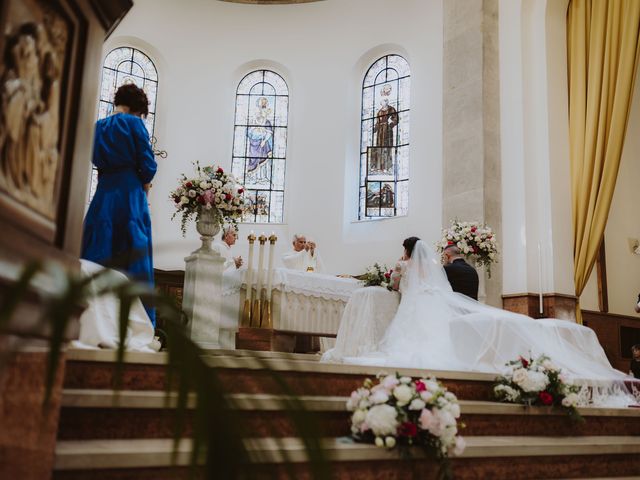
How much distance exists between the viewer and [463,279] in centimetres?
714

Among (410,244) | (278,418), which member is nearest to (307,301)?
(410,244)

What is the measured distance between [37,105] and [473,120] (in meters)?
9.16

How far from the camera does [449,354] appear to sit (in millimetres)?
6000

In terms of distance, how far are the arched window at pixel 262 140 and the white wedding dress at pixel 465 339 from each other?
22.6ft

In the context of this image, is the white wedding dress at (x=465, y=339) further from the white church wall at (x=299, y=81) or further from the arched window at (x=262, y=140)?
the arched window at (x=262, y=140)

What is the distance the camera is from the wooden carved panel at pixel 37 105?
127cm

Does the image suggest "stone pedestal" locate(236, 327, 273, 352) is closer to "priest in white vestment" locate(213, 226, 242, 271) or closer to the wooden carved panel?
"priest in white vestment" locate(213, 226, 242, 271)

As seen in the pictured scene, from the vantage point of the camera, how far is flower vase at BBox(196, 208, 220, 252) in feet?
20.6

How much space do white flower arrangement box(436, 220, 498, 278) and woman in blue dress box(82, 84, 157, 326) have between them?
4844 millimetres

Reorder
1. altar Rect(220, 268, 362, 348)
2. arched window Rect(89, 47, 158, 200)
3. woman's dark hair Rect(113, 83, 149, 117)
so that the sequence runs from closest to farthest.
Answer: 1. woman's dark hair Rect(113, 83, 149, 117)
2. altar Rect(220, 268, 362, 348)
3. arched window Rect(89, 47, 158, 200)

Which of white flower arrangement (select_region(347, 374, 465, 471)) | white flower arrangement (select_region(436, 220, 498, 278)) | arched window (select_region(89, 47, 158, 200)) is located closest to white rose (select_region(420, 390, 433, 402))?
white flower arrangement (select_region(347, 374, 465, 471))

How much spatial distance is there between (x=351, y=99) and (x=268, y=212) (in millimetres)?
2855

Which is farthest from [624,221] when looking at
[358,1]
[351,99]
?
[358,1]

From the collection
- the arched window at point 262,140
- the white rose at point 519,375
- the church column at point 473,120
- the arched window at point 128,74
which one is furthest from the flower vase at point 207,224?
the arched window at point 128,74
